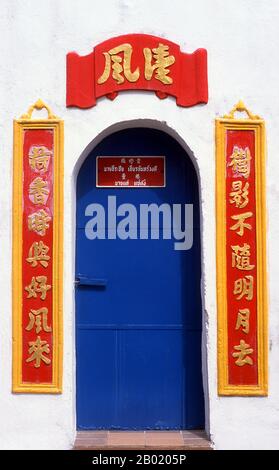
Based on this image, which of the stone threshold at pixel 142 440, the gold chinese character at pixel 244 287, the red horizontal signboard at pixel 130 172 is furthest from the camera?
the red horizontal signboard at pixel 130 172

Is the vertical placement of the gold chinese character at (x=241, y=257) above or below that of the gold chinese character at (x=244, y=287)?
above

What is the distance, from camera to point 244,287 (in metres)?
4.55

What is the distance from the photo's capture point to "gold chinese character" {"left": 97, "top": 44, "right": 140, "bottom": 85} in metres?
4.62

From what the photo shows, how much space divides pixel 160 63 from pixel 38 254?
1674mm

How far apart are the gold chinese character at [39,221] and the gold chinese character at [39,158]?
0.32 meters

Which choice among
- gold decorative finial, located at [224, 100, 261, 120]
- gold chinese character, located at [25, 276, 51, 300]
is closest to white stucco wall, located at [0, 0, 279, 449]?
gold decorative finial, located at [224, 100, 261, 120]

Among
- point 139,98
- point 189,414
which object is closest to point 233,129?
point 139,98

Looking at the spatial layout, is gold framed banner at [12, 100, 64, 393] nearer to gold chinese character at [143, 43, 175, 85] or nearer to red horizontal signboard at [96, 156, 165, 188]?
red horizontal signboard at [96, 156, 165, 188]

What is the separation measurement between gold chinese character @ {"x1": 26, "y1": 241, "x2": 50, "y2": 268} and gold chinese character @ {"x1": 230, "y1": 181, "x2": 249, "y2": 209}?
141cm

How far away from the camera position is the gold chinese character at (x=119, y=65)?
4625 mm

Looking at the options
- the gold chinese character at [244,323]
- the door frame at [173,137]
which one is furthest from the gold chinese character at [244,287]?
the door frame at [173,137]

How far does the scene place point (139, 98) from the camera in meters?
4.64

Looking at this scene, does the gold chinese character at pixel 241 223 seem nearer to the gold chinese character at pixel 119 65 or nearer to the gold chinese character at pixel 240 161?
the gold chinese character at pixel 240 161

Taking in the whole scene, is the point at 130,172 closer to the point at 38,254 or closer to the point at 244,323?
the point at 38,254
